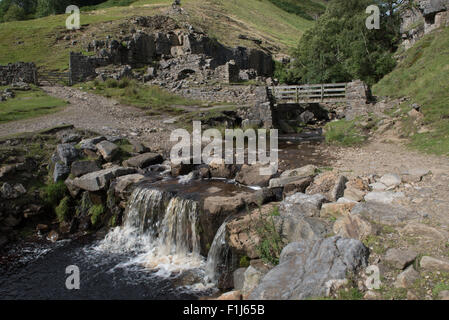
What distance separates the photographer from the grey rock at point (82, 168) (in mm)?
11117

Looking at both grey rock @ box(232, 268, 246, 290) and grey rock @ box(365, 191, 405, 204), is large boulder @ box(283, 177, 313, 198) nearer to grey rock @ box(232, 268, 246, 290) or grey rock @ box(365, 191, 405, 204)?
grey rock @ box(365, 191, 405, 204)

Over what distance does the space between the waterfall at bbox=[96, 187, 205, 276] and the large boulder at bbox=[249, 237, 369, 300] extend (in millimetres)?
3173

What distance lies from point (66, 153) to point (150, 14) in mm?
48501

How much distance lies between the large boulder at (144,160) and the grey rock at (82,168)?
1.15m

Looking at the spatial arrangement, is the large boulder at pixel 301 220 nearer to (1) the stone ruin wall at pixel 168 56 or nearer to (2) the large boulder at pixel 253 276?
(2) the large boulder at pixel 253 276

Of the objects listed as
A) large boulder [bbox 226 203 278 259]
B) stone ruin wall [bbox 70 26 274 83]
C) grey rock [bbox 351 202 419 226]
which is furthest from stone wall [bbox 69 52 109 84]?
grey rock [bbox 351 202 419 226]

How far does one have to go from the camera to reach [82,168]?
36.7ft

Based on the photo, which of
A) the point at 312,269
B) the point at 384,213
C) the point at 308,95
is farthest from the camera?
the point at 308,95

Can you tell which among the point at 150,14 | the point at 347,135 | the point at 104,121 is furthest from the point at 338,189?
the point at 150,14

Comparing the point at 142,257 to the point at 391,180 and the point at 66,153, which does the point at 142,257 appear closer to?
the point at 66,153

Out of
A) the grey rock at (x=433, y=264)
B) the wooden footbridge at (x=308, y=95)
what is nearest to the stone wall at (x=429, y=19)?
the wooden footbridge at (x=308, y=95)

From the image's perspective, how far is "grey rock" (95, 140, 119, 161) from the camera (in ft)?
39.5
